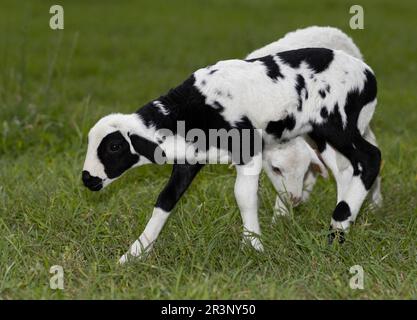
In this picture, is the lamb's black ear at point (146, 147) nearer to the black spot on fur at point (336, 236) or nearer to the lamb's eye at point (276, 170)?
the lamb's eye at point (276, 170)

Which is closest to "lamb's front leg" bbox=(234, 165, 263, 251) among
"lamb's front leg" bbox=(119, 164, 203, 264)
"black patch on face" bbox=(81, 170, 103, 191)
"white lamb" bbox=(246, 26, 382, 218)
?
"lamb's front leg" bbox=(119, 164, 203, 264)

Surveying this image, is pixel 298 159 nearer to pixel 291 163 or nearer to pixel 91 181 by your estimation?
pixel 291 163

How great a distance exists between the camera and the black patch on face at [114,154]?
5039mm

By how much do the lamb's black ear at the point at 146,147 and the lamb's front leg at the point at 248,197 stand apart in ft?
1.58

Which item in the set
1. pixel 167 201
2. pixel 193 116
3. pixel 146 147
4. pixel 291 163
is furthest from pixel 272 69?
pixel 167 201

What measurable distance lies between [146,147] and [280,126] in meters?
0.82

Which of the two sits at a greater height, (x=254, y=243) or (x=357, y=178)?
(x=357, y=178)

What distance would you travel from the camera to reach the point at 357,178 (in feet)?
18.1

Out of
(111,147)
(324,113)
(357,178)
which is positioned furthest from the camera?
(357,178)

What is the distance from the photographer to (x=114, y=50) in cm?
1314

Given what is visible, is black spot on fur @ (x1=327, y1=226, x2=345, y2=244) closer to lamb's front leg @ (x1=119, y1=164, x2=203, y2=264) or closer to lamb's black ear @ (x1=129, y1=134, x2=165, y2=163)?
lamb's front leg @ (x1=119, y1=164, x2=203, y2=264)

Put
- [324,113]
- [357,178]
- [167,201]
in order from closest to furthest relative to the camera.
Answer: [167,201] → [324,113] → [357,178]

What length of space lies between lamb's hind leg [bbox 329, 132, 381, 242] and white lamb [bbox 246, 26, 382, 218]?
0.17 meters
